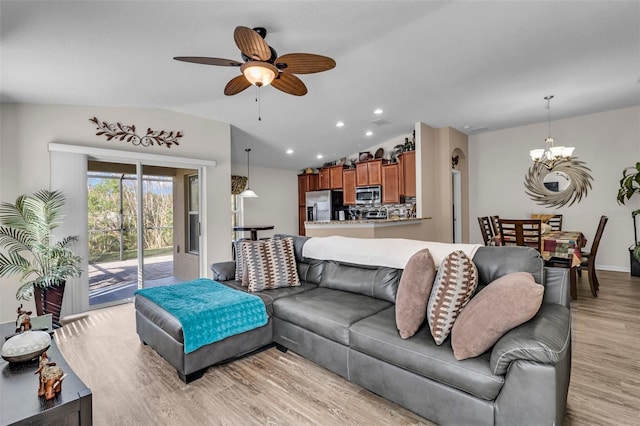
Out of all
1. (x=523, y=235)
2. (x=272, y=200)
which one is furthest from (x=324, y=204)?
(x=523, y=235)

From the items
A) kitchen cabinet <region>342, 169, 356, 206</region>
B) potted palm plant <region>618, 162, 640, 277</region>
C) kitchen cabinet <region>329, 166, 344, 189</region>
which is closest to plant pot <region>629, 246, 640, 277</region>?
potted palm plant <region>618, 162, 640, 277</region>

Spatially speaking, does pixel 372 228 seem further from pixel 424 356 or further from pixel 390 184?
pixel 424 356

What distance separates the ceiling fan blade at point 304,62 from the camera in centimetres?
230

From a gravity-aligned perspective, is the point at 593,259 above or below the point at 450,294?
below

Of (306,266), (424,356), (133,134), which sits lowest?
(424,356)

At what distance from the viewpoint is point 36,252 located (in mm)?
3246

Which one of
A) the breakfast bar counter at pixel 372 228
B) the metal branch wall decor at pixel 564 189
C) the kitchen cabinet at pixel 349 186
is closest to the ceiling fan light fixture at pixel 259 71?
the breakfast bar counter at pixel 372 228

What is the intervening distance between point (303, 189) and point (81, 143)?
17.5ft

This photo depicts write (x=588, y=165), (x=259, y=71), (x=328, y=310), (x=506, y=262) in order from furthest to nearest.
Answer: (x=588, y=165), (x=259, y=71), (x=328, y=310), (x=506, y=262)

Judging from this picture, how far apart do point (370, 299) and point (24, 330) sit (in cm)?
226

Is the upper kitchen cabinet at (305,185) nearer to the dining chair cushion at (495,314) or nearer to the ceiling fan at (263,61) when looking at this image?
the ceiling fan at (263,61)

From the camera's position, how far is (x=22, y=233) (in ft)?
10.4

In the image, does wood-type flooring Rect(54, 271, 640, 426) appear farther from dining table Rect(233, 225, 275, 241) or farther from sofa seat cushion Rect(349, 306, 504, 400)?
dining table Rect(233, 225, 275, 241)

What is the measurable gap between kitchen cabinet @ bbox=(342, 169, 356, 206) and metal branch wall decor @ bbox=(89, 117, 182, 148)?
4.00 metres
